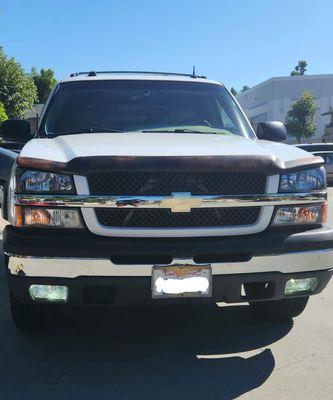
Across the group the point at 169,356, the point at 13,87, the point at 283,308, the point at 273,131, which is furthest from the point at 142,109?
the point at 13,87

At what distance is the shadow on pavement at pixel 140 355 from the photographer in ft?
11.4

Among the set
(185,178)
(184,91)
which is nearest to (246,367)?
(185,178)

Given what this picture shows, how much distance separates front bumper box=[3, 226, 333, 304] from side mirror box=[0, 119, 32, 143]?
179 cm

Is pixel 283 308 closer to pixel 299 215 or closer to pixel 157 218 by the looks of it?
pixel 299 215

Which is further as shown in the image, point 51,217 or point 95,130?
point 95,130

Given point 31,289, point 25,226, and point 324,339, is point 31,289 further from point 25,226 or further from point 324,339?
point 324,339

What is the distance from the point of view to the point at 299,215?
3781mm

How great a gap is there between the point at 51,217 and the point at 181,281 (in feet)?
2.87

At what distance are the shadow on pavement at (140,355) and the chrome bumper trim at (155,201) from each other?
1069mm

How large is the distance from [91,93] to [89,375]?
2.57 metres

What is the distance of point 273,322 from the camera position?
4758 millimetres

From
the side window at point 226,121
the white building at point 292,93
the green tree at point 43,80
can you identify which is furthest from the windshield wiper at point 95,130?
the white building at point 292,93

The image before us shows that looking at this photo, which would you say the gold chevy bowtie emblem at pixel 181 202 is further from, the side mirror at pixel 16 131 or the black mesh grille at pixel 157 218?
the side mirror at pixel 16 131

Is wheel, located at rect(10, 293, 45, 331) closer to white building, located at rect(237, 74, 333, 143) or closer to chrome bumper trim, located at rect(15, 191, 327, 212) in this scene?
chrome bumper trim, located at rect(15, 191, 327, 212)
